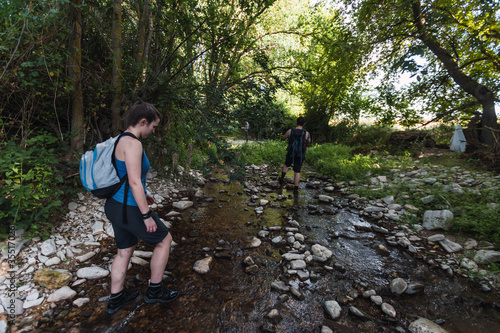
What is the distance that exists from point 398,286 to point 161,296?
3074 millimetres

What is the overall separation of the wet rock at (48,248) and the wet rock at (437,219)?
6.53m

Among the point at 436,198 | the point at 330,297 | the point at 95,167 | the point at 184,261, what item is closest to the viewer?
the point at 95,167

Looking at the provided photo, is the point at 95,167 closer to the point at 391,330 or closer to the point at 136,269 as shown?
the point at 136,269

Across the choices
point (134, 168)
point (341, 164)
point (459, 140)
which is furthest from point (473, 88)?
point (134, 168)

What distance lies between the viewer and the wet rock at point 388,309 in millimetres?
2492

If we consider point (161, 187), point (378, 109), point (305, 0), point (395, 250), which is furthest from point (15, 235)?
point (305, 0)

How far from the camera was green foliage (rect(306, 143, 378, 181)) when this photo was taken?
25.8 feet

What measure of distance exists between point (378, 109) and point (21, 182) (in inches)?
412

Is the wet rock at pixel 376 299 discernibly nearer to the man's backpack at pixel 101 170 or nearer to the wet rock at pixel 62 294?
the man's backpack at pixel 101 170

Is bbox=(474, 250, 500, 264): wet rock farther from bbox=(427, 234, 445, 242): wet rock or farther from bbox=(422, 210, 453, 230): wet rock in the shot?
bbox=(422, 210, 453, 230): wet rock

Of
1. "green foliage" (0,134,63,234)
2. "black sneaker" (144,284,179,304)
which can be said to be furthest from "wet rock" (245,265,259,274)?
"green foliage" (0,134,63,234)

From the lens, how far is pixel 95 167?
2.18 m

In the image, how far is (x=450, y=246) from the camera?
3.65 meters

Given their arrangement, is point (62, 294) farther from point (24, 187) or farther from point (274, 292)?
point (274, 292)
